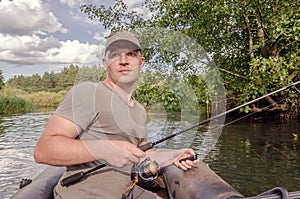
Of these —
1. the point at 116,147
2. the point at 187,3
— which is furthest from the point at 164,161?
the point at 187,3

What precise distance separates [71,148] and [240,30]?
12714mm

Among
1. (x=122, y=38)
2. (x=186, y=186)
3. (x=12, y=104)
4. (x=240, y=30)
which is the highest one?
(x=240, y=30)

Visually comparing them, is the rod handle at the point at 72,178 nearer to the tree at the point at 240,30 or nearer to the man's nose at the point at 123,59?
the man's nose at the point at 123,59

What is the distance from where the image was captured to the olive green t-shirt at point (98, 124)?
171 cm

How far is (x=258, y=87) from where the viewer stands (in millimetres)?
10922

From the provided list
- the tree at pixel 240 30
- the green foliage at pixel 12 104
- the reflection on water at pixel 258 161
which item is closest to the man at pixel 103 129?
the reflection on water at pixel 258 161

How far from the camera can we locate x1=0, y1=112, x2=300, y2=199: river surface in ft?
8.88

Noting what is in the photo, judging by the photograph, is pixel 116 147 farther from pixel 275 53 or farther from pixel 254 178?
pixel 275 53

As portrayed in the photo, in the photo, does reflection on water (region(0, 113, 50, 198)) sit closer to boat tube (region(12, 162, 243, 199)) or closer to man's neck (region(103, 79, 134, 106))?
boat tube (region(12, 162, 243, 199))

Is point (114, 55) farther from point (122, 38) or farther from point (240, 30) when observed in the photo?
point (240, 30)

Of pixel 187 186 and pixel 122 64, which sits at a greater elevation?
Answer: pixel 122 64

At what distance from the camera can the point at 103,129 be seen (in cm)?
182

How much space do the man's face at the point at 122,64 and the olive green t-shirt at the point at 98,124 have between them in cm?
12

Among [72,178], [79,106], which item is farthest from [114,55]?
[72,178]
